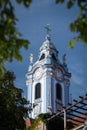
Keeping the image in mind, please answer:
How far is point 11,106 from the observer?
24.8 m

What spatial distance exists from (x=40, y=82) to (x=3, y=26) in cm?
5617

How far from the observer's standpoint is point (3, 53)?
6477 mm

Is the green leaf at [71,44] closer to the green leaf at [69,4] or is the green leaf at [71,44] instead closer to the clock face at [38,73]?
the green leaf at [69,4]

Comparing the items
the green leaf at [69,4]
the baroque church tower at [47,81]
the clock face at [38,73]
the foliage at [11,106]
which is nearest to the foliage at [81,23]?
the green leaf at [69,4]

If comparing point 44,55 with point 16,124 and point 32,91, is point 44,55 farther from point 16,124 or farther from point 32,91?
point 16,124

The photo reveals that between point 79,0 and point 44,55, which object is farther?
point 44,55

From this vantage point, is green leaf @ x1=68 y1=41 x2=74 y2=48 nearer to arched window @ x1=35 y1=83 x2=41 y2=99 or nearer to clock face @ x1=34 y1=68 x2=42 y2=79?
arched window @ x1=35 y1=83 x2=41 y2=99

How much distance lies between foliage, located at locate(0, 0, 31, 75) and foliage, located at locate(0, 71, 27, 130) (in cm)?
1804

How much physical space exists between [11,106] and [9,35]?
19.0m

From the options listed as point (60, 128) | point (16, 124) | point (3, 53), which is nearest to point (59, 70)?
point (60, 128)

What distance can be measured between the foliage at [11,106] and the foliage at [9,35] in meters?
18.0

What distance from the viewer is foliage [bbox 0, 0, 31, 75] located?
231 inches

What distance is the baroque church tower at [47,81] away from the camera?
59.9 metres

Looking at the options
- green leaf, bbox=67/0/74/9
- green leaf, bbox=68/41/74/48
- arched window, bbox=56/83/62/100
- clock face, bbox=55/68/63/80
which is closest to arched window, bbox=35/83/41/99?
arched window, bbox=56/83/62/100
